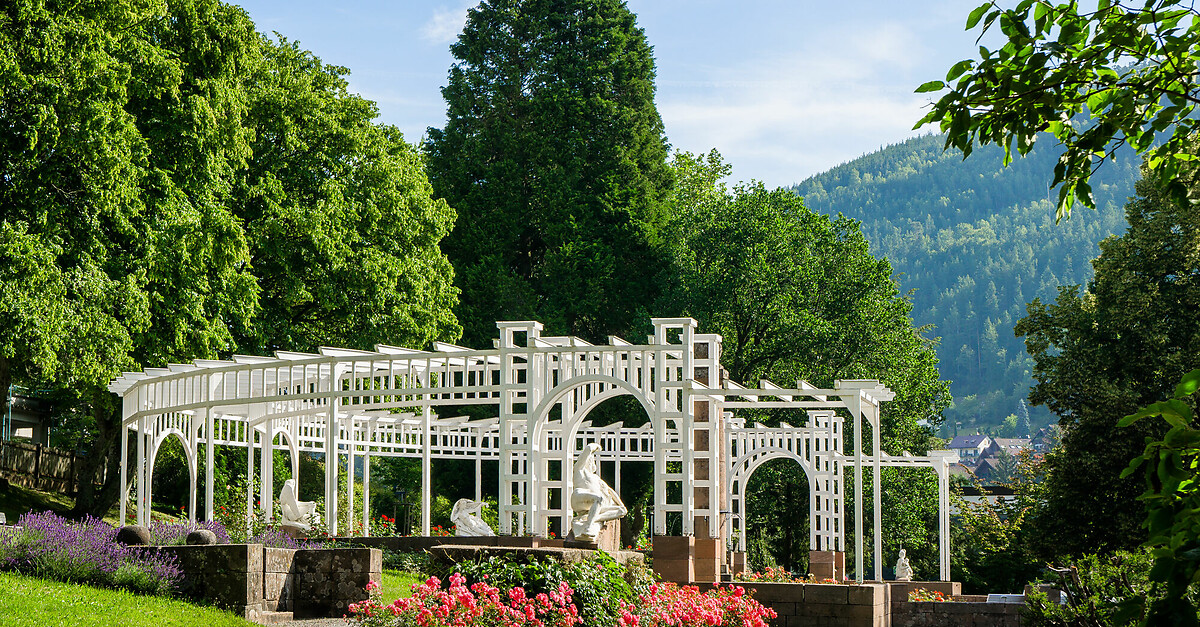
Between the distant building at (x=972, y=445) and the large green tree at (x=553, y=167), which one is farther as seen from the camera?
the distant building at (x=972, y=445)

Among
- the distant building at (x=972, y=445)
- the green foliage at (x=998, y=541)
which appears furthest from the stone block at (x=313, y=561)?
the distant building at (x=972, y=445)

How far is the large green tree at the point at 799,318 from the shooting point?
2956 cm

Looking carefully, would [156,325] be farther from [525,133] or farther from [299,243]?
[525,133]

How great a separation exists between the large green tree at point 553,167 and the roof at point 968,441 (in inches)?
4155

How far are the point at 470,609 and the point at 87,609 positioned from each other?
10.3 feet

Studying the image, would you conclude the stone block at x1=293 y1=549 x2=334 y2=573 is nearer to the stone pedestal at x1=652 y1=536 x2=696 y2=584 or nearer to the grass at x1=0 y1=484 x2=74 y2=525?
the stone pedestal at x1=652 y1=536 x2=696 y2=584

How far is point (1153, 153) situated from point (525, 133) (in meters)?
30.9

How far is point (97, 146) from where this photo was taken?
730 inches

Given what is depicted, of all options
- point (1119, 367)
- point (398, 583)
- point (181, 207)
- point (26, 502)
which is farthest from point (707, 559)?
point (26, 502)

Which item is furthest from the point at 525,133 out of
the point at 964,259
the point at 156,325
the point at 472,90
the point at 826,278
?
the point at 964,259

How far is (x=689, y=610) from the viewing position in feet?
35.9

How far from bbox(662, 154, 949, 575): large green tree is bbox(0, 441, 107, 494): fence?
50.8 ft

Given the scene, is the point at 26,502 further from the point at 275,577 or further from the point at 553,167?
the point at 553,167

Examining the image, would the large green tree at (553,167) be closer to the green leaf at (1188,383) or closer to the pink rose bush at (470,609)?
the pink rose bush at (470,609)
